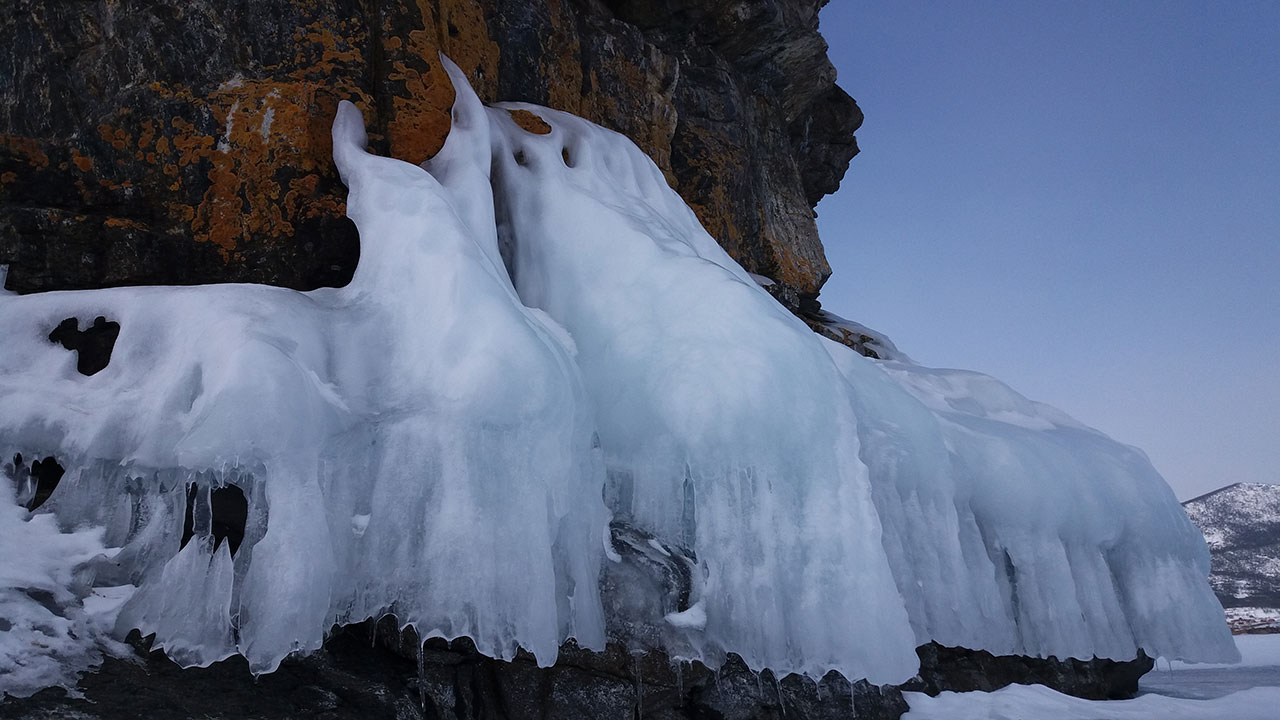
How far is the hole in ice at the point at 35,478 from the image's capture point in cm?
264

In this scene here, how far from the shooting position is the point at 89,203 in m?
3.48

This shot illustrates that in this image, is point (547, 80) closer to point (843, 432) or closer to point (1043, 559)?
point (843, 432)

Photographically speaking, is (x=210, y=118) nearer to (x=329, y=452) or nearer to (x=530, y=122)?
(x=530, y=122)

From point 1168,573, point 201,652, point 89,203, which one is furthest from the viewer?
point 1168,573

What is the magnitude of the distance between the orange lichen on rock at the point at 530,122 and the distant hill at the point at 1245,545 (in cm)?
1461

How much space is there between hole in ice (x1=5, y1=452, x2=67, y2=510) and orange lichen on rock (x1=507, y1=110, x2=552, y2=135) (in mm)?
2624

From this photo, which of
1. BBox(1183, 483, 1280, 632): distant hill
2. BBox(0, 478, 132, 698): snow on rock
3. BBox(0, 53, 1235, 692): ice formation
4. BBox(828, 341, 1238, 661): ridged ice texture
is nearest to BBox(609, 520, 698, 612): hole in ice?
BBox(0, 53, 1235, 692): ice formation

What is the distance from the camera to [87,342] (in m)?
2.98

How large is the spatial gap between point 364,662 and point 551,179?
2357mm

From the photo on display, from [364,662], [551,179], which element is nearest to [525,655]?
[364,662]

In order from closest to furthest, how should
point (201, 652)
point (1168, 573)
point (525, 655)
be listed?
1. point (201, 652)
2. point (525, 655)
3. point (1168, 573)

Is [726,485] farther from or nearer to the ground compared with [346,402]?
nearer to the ground

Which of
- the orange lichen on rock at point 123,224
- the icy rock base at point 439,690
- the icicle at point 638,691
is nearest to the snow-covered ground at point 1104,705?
the icy rock base at point 439,690

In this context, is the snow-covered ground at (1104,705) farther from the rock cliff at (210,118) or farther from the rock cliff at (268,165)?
the rock cliff at (210,118)
